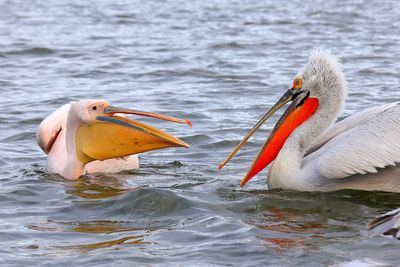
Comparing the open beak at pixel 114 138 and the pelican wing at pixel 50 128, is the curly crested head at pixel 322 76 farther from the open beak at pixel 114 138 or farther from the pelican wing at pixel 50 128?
the pelican wing at pixel 50 128

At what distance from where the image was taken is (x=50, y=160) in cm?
666

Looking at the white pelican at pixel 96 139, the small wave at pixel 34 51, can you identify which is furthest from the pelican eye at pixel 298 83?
the small wave at pixel 34 51

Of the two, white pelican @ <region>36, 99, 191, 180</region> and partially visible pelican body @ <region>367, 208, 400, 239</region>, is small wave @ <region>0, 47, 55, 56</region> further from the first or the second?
partially visible pelican body @ <region>367, 208, 400, 239</region>

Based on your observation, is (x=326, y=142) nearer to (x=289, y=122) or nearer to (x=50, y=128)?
(x=289, y=122)

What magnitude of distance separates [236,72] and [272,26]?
3.37 meters

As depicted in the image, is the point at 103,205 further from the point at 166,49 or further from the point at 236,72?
the point at 166,49

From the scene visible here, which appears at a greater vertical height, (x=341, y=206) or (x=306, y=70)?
(x=306, y=70)

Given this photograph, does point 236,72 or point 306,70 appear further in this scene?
point 236,72

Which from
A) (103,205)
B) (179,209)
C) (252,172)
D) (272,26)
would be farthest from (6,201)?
(272,26)

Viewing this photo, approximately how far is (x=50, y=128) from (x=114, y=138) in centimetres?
54

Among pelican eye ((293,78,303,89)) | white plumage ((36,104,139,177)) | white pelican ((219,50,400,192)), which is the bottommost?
white plumage ((36,104,139,177))

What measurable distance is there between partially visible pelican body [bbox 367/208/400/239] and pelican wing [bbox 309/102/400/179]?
1471mm

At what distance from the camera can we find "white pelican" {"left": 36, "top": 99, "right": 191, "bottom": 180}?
634cm

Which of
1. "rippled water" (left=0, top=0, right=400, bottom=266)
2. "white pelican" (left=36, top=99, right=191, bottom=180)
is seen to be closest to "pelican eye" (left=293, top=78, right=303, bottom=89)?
"rippled water" (left=0, top=0, right=400, bottom=266)
